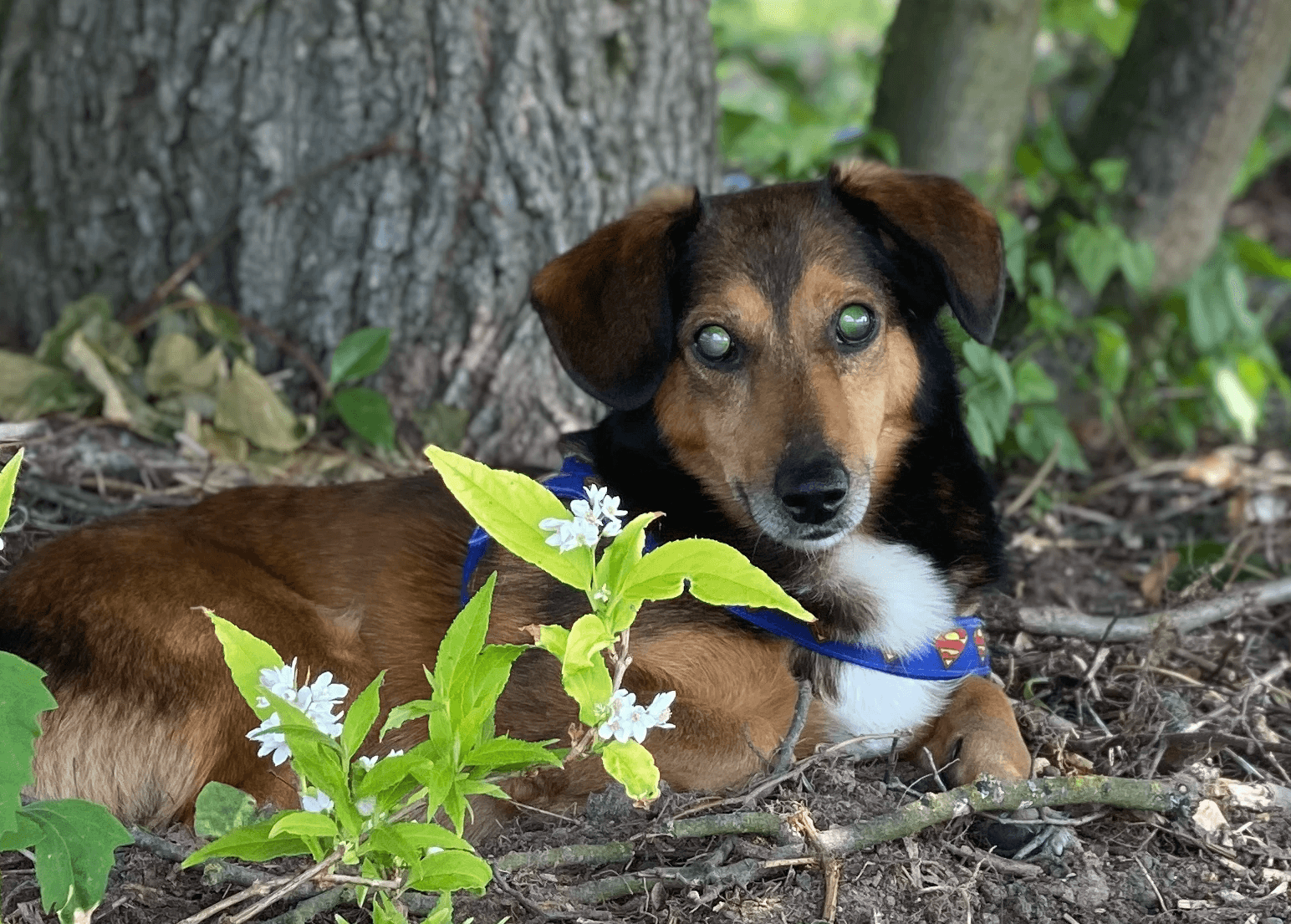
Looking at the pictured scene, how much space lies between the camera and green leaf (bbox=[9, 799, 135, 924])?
2.00 m

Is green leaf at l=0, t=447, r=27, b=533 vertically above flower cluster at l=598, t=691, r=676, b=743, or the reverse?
green leaf at l=0, t=447, r=27, b=533

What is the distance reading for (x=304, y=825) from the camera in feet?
6.23

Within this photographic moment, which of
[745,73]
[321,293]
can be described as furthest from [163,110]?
[745,73]

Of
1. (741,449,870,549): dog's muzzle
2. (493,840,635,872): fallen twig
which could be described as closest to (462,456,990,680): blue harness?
(741,449,870,549): dog's muzzle

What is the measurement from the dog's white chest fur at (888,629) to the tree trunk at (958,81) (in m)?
2.44

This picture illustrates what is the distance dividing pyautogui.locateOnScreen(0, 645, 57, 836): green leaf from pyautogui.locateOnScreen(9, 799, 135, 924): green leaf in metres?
0.07

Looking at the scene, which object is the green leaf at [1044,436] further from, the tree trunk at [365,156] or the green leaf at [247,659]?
the green leaf at [247,659]

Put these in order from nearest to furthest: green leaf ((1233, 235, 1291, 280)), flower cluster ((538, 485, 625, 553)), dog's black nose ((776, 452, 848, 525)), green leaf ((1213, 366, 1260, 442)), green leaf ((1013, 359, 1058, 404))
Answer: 1. flower cluster ((538, 485, 625, 553))
2. dog's black nose ((776, 452, 848, 525))
3. green leaf ((1013, 359, 1058, 404))
4. green leaf ((1213, 366, 1260, 442))
5. green leaf ((1233, 235, 1291, 280))

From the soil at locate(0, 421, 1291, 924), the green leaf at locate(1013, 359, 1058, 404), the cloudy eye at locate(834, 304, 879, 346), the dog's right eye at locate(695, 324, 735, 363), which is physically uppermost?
the cloudy eye at locate(834, 304, 879, 346)

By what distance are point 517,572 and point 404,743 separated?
1.60 feet

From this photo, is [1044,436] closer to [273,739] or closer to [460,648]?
[460,648]

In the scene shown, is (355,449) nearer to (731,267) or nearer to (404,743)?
(404,743)

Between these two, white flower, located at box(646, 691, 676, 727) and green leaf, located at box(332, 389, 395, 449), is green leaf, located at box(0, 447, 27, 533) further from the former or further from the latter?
green leaf, located at box(332, 389, 395, 449)

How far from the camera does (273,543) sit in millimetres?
3264
